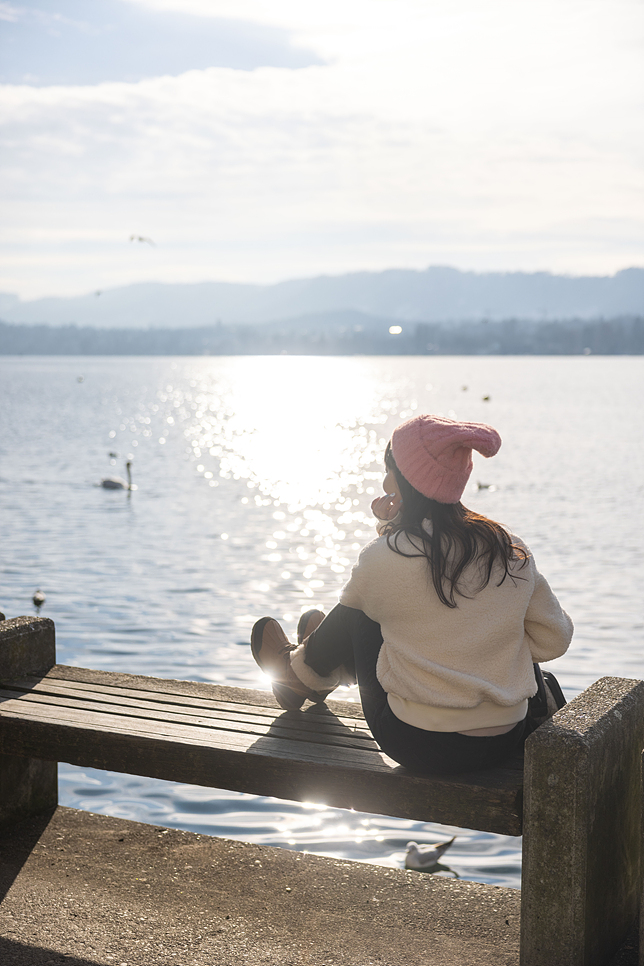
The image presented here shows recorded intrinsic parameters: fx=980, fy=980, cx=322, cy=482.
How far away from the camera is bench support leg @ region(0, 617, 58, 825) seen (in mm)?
4500

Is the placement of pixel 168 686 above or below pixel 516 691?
below

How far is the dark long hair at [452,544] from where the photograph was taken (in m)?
3.34

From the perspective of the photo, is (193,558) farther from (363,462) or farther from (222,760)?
(363,462)

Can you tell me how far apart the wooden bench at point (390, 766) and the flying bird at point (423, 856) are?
6.88 feet

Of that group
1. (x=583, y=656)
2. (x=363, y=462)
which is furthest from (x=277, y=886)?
(x=363, y=462)

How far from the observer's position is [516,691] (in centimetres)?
345

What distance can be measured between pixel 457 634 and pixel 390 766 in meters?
0.55

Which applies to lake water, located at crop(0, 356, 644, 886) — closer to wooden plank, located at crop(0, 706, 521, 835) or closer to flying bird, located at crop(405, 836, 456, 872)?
flying bird, located at crop(405, 836, 456, 872)

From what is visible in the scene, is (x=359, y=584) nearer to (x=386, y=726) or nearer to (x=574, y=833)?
(x=386, y=726)

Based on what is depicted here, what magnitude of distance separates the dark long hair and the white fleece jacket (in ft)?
0.09

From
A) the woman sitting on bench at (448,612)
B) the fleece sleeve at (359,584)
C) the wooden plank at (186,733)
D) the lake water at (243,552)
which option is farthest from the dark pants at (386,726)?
the lake water at (243,552)

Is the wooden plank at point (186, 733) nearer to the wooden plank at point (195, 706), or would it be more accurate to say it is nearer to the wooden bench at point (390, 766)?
the wooden bench at point (390, 766)

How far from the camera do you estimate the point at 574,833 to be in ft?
9.99

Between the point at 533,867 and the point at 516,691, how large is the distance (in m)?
0.59
